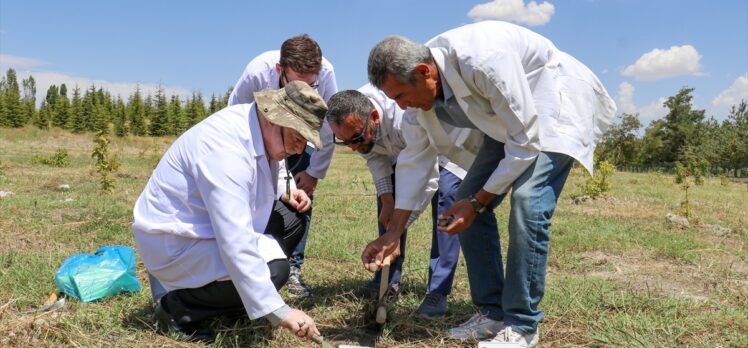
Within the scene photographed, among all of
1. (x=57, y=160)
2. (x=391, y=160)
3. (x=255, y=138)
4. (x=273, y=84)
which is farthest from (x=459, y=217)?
(x=57, y=160)

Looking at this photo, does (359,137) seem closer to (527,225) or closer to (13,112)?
(527,225)

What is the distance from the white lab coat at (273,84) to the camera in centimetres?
382

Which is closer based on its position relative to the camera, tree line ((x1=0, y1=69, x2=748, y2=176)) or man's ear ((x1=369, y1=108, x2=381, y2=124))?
man's ear ((x1=369, y1=108, x2=381, y2=124))

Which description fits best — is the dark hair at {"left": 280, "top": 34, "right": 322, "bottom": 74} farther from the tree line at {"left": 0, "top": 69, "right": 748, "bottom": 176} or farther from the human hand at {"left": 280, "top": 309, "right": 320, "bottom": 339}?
the tree line at {"left": 0, "top": 69, "right": 748, "bottom": 176}

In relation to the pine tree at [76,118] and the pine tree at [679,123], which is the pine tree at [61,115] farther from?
the pine tree at [679,123]

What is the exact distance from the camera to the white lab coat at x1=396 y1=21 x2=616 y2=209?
8.01ft

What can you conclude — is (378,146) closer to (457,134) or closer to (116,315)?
(457,134)

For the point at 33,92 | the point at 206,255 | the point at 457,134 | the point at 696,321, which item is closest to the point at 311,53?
the point at 457,134

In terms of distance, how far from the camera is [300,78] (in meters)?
3.46

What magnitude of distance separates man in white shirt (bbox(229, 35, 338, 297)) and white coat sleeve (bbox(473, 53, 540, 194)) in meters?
1.26

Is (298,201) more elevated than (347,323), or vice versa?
(298,201)

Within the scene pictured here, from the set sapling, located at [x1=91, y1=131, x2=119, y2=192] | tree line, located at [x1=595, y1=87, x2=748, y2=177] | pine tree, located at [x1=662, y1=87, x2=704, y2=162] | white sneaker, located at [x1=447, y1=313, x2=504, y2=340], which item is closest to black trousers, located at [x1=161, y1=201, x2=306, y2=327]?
white sneaker, located at [x1=447, y1=313, x2=504, y2=340]

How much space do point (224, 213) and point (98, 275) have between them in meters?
1.41

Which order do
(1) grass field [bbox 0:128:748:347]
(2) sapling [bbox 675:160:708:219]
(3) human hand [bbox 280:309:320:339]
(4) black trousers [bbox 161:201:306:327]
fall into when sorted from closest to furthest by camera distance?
(3) human hand [bbox 280:309:320:339] < (4) black trousers [bbox 161:201:306:327] < (1) grass field [bbox 0:128:748:347] < (2) sapling [bbox 675:160:708:219]
